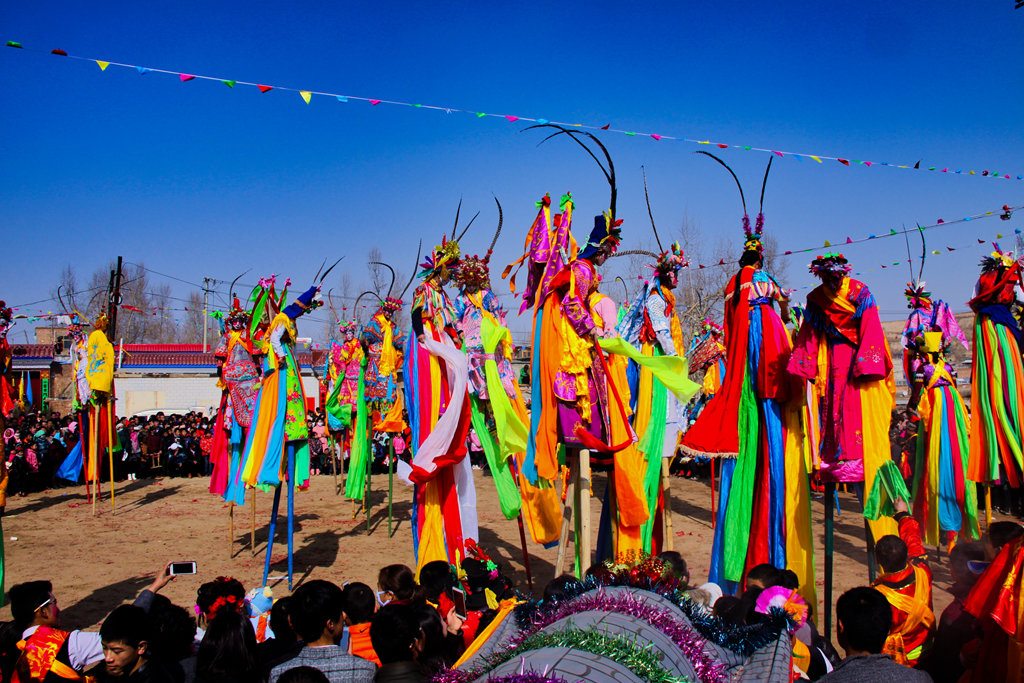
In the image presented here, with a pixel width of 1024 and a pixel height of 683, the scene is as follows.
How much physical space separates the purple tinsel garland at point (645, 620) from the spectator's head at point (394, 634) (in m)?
0.74

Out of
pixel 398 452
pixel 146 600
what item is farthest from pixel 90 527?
pixel 146 600

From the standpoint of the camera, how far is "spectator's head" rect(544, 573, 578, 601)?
2.68m

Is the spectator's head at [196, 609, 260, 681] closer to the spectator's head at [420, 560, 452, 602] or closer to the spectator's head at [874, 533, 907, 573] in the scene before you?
the spectator's head at [420, 560, 452, 602]

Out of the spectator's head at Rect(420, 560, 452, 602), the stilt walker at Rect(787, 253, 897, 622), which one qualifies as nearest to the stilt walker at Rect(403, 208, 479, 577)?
the spectator's head at Rect(420, 560, 452, 602)

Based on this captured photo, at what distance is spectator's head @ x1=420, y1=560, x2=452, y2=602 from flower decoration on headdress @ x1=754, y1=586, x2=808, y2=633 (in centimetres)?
185

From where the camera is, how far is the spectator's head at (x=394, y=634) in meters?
3.04

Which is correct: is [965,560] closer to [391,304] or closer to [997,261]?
[997,261]

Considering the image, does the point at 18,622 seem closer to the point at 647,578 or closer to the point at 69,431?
the point at 647,578

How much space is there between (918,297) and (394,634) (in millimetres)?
7256

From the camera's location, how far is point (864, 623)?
294 centimetres

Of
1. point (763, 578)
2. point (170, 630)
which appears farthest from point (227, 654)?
point (763, 578)

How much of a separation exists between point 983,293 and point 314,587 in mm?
5862

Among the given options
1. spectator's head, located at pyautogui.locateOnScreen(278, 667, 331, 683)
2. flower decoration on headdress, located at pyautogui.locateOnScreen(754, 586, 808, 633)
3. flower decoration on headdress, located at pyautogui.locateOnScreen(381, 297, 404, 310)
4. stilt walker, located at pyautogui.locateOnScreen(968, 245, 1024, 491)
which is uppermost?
flower decoration on headdress, located at pyautogui.locateOnScreen(381, 297, 404, 310)

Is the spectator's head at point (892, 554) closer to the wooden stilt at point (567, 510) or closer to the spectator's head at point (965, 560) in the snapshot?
the spectator's head at point (965, 560)
